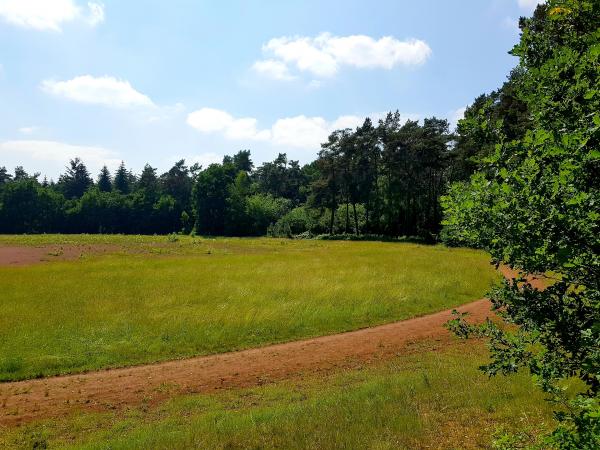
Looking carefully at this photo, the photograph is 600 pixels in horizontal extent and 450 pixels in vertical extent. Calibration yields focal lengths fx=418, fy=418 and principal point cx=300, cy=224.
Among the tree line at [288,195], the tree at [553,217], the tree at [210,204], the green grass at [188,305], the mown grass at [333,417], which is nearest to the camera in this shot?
the tree at [553,217]

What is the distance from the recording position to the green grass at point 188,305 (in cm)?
1684

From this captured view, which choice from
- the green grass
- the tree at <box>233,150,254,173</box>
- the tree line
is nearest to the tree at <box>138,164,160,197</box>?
the tree line

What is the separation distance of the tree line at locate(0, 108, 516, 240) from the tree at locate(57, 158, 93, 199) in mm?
358

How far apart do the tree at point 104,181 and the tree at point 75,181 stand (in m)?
8.73

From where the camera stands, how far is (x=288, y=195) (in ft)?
464

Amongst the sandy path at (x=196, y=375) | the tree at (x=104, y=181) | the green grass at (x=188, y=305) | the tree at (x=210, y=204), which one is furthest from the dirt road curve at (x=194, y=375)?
the tree at (x=104, y=181)

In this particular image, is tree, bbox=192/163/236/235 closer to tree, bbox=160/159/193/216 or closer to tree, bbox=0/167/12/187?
tree, bbox=160/159/193/216

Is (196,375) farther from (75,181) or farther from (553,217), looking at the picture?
(75,181)

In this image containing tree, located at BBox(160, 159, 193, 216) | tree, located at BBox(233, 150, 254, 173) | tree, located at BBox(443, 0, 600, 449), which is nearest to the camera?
tree, located at BBox(443, 0, 600, 449)

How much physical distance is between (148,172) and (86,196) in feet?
92.4

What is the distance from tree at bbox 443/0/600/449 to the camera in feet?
11.4

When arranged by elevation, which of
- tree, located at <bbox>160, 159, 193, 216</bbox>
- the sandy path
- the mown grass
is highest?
tree, located at <bbox>160, 159, 193, 216</bbox>

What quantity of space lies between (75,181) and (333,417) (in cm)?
17612

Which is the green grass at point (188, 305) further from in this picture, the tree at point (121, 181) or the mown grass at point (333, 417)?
the tree at point (121, 181)
